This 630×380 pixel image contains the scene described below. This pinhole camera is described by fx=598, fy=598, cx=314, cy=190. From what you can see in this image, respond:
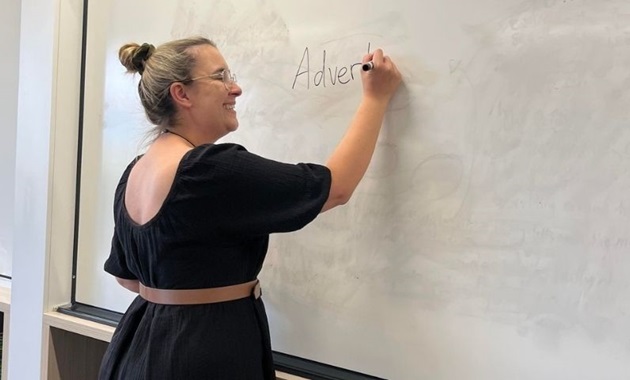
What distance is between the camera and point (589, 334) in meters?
1.00

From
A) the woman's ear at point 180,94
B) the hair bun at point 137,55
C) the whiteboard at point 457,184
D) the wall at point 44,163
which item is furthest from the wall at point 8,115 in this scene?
the woman's ear at point 180,94

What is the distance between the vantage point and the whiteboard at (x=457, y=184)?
99cm

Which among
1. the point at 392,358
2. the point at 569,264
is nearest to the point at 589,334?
the point at 569,264

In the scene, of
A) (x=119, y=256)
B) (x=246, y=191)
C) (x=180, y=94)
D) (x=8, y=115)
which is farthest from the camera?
(x=8, y=115)

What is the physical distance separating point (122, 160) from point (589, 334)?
4.05ft

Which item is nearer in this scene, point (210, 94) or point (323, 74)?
point (210, 94)

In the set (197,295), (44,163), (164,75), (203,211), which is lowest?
(197,295)

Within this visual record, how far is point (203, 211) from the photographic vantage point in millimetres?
984

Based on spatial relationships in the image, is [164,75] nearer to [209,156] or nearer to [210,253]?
[209,156]

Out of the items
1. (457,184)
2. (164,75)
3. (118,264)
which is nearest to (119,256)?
(118,264)

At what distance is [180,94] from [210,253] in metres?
0.30

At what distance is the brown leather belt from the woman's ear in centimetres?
34

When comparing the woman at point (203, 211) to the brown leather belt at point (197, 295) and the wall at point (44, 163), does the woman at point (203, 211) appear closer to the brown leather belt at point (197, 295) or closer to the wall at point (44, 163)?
the brown leather belt at point (197, 295)

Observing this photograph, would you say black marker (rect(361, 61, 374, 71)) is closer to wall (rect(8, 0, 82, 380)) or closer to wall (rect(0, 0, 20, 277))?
wall (rect(8, 0, 82, 380))
